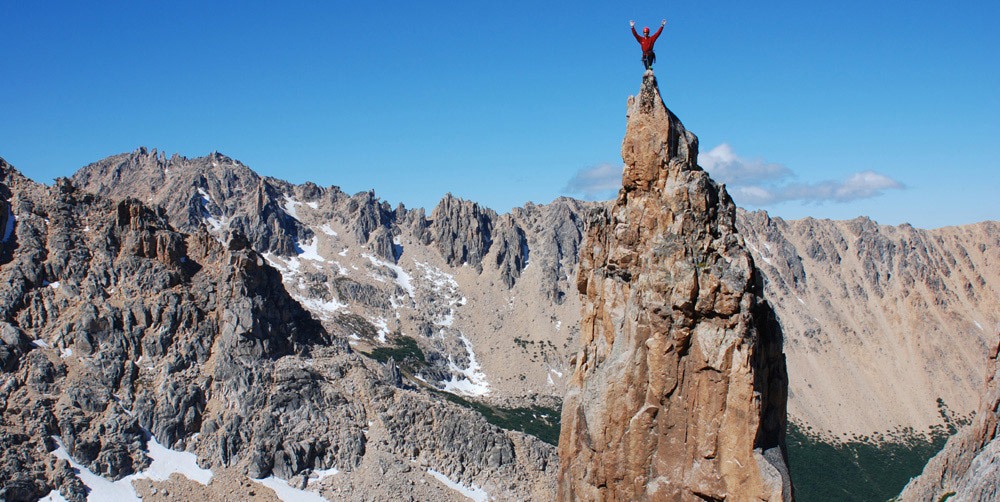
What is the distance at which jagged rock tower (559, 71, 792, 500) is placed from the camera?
25.1 meters

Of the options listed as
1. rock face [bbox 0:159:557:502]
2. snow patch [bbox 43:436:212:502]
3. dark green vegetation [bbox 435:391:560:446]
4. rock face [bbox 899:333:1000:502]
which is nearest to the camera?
rock face [bbox 899:333:1000:502]

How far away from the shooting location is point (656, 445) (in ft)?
86.7

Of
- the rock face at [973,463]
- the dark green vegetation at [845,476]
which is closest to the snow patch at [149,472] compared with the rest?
the rock face at [973,463]

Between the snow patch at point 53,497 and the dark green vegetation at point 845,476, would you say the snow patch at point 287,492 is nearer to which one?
the snow patch at point 53,497

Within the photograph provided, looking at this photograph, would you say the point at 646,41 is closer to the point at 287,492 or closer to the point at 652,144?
the point at 652,144

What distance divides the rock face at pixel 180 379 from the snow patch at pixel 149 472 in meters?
0.91

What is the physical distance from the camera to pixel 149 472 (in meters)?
104

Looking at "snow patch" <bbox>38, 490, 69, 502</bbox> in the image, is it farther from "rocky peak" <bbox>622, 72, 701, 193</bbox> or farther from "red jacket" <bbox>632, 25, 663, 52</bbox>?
"red jacket" <bbox>632, 25, 663, 52</bbox>

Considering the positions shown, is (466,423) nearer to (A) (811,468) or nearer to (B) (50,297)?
(B) (50,297)

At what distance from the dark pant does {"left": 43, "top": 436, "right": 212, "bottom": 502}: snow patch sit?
95.2 m

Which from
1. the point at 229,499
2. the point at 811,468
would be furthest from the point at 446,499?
the point at 811,468

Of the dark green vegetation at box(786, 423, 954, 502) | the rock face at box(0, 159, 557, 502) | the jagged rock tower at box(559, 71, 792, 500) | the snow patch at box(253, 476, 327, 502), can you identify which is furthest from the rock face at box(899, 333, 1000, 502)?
the dark green vegetation at box(786, 423, 954, 502)

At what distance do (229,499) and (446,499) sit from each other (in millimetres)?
28693

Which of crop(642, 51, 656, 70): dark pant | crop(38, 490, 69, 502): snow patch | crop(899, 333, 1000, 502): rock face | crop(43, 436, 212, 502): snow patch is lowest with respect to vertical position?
crop(38, 490, 69, 502): snow patch
